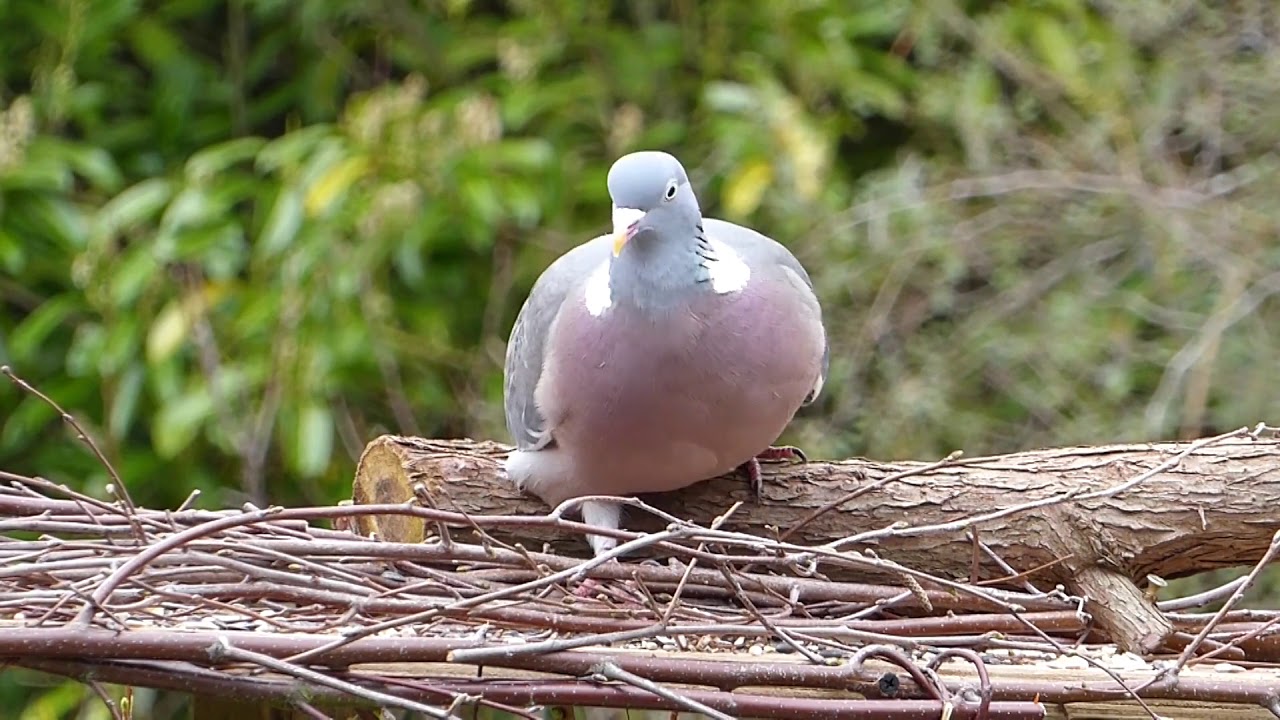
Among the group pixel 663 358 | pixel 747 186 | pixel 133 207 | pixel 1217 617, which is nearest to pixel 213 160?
pixel 133 207

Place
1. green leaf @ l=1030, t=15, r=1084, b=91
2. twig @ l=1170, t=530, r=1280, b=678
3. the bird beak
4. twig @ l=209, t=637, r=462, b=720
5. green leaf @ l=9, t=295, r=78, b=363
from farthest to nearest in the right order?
green leaf @ l=1030, t=15, r=1084, b=91, green leaf @ l=9, t=295, r=78, b=363, the bird beak, twig @ l=1170, t=530, r=1280, b=678, twig @ l=209, t=637, r=462, b=720

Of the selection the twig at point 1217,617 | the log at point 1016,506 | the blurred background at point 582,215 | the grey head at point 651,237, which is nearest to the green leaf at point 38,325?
the blurred background at point 582,215

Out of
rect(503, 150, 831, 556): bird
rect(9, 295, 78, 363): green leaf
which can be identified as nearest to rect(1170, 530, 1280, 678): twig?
rect(503, 150, 831, 556): bird

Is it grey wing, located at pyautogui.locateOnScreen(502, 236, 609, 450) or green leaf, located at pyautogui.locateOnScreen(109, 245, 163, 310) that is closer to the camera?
grey wing, located at pyautogui.locateOnScreen(502, 236, 609, 450)

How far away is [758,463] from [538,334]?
356 mm

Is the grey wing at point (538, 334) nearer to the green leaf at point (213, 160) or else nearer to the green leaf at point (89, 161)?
the green leaf at point (213, 160)

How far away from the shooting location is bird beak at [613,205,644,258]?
1.88 m

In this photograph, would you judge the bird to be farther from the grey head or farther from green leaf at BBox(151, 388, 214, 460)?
green leaf at BBox(151, 388, 214, 460)

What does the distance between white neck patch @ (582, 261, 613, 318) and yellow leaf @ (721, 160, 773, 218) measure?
145cm

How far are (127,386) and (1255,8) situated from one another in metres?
2.64

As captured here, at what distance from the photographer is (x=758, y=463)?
7.07ft

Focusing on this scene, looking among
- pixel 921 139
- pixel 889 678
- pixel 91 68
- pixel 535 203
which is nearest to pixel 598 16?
pixel 535 203

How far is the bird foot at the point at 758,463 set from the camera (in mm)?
2107

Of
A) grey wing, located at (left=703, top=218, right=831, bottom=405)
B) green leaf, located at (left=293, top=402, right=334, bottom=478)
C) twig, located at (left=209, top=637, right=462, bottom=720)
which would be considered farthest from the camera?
green leaf, located at (left=293, top=402, right=334, bottom=478)
